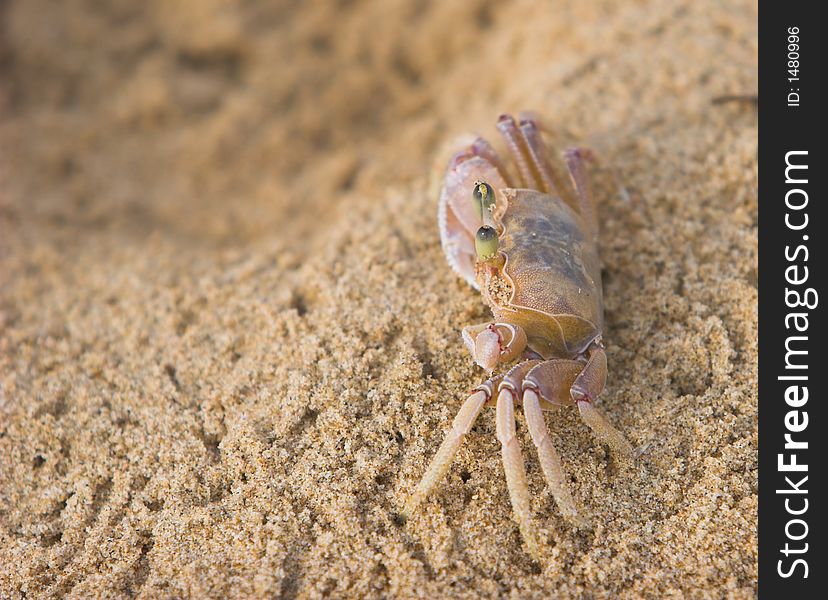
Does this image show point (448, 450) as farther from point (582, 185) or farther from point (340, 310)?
point (582, 185)

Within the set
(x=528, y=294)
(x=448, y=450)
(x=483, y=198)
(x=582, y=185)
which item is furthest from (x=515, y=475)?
(x=582, y=185)

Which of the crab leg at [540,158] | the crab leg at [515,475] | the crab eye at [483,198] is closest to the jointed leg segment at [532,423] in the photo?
the crab leg at [515,475]

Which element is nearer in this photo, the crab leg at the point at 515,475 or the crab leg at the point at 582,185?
the crab leg at the point at 515,475

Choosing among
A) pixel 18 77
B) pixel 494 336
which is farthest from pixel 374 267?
pixel 18 77

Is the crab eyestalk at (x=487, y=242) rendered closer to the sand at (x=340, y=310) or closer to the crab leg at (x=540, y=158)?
the sand at (x=340, y=310)

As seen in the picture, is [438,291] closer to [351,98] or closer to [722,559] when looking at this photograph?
[722,559]
